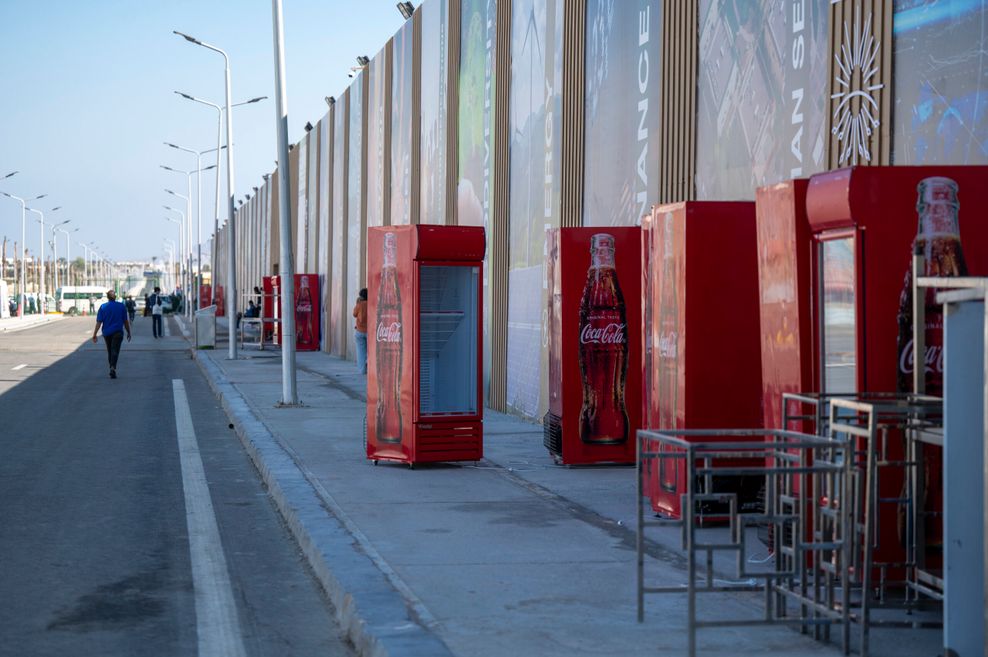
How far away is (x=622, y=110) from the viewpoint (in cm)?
1594

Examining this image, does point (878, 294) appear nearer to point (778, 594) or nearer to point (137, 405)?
point (778, 594)

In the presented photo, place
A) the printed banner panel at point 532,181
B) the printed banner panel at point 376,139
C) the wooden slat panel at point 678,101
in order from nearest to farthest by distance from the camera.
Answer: the wooden slat panel at point 678,101, the printed banner panel at point 532,181, the printed banner panel at point 376,139

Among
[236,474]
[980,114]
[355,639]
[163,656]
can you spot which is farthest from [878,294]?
[236,474]

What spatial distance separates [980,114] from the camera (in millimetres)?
8391

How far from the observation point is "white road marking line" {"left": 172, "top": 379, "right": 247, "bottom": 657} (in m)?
6.52

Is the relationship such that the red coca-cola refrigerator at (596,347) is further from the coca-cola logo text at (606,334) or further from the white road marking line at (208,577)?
the white road marking line at (208,577)

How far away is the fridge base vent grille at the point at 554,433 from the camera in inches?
512

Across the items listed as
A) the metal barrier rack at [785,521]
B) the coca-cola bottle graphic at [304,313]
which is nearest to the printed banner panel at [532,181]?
the metal barrier rack at [785,521]

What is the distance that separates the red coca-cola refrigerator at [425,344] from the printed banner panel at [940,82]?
16.4 feet

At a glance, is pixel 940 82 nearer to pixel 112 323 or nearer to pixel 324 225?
pixel 112 323

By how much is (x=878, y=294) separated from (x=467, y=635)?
2.65 meters

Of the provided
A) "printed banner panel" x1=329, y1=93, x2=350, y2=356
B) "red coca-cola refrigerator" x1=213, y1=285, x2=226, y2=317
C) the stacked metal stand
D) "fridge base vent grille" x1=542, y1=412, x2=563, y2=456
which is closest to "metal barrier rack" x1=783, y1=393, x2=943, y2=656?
the stacked metal stand

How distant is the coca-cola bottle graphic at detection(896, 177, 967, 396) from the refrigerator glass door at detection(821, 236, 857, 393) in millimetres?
249

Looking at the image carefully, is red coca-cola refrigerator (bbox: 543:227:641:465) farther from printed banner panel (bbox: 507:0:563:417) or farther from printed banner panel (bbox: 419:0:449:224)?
printed banner panel (bbox: 419:0:449:224)
